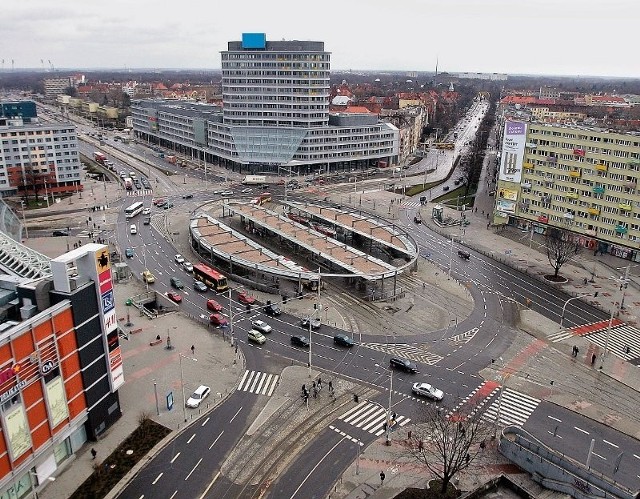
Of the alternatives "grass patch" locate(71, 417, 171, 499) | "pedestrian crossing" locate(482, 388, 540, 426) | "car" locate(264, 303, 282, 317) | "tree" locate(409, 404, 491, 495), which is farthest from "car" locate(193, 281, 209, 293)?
"pedestrian crossing" locate(482, 388, 540, 426)

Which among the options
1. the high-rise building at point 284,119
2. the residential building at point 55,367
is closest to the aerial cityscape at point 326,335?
the residential building at point 55,367

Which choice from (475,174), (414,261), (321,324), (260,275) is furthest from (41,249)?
(475,174)

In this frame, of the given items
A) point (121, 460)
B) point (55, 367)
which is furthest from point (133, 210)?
point (121, 460)

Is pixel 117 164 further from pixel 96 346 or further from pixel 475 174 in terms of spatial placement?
pixel 96 346

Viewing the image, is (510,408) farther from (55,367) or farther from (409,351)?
(55,367)

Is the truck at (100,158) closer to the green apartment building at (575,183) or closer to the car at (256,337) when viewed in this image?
the green apartment building at (575,183)
